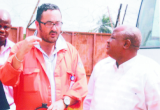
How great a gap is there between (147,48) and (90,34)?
2656 mm

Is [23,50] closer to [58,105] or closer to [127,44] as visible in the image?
[58,105]

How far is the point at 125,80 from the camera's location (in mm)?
1483

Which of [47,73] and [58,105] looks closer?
[58,105]

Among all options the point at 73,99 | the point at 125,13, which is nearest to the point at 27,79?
the point at 73,99

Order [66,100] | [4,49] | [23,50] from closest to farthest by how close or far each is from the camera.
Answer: [23,50], [66,100], [4,49]

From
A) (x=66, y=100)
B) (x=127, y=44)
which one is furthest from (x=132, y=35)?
(x=66, y=100)

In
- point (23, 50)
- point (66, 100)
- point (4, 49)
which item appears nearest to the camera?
point (23, 50)

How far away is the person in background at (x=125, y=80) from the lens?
4.52 ft

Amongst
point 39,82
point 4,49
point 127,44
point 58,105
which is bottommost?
point 58,105

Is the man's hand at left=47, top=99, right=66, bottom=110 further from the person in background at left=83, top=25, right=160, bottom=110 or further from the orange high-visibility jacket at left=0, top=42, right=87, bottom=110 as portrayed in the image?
the person in background at left=83, top=25, right=160, bottom=110

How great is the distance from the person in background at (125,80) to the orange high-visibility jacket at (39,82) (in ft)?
0.50

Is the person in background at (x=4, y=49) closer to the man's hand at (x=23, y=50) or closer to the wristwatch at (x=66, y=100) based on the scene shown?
the man's hand at (x=23, y=50)

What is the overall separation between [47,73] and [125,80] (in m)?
0.66

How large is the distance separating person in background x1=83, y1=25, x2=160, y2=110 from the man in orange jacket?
0.50 ft
